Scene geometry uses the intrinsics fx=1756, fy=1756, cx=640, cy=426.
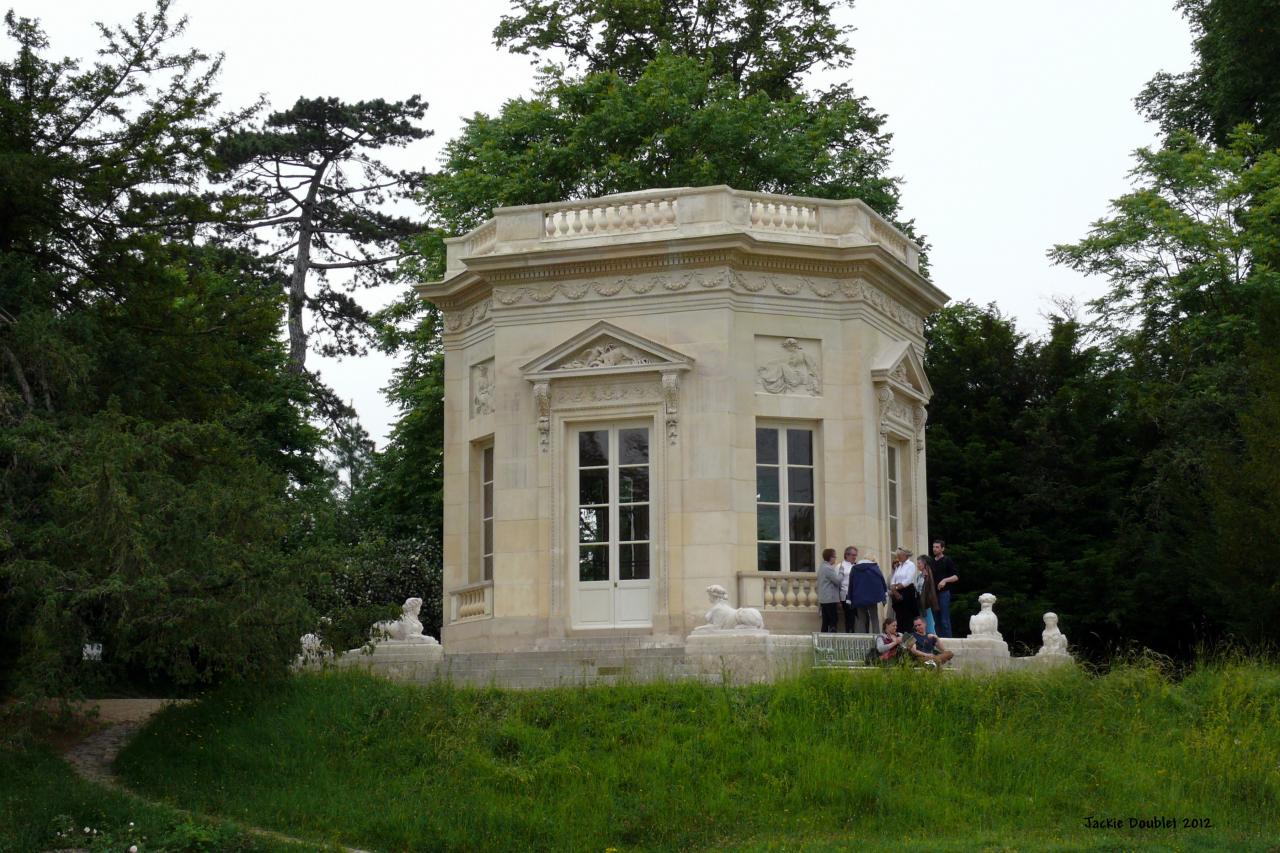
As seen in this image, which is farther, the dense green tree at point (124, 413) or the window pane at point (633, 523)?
the window pane at point (633, 523)

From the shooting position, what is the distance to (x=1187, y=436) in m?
34.0

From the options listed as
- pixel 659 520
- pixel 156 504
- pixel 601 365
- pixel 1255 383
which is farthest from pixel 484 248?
pixel 1255 383

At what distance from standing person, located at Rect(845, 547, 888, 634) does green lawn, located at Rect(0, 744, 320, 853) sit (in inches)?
379

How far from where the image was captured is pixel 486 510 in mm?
26922

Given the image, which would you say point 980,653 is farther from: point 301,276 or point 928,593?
point 301,276

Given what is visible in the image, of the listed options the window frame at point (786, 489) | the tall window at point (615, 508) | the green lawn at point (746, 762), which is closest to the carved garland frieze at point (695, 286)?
the window frame at point (786, 489)

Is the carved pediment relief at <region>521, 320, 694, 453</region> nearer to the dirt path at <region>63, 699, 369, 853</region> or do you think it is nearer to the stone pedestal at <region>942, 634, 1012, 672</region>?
the stone pedestal at <region>942, 634, 1012, 672</region>

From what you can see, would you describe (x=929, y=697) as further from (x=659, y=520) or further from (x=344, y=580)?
(x=344, y=580)

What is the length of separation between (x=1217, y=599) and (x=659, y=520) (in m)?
11.4

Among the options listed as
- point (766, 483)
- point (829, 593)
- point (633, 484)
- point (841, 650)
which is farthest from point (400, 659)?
point (766, 483)

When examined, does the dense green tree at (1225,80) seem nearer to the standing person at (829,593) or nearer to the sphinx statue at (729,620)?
the standing person at (829,593)

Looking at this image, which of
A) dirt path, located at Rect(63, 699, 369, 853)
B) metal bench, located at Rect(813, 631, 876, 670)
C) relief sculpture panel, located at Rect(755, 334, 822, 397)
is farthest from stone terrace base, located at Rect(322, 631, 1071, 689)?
relief sculpture panel, located at Rect(755, 334, 822, 397)

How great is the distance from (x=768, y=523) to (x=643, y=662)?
4579 millimetres

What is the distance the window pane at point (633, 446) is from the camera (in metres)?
25.0
